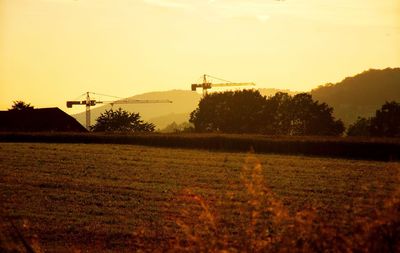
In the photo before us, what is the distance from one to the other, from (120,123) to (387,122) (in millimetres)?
60644

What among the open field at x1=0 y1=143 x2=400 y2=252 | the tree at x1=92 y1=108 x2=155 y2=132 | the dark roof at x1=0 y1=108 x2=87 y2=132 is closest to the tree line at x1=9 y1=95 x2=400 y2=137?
the tree at x1=92 y1=108 x2=155 y2=132

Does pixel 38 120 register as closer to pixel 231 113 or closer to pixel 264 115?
pixel 231 113

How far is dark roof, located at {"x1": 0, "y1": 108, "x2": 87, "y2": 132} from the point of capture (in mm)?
89688

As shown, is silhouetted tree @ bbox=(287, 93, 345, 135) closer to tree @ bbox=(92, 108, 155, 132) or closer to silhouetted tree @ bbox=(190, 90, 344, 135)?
silhouetted tree @ bbox=(190, 90, 344, 135)

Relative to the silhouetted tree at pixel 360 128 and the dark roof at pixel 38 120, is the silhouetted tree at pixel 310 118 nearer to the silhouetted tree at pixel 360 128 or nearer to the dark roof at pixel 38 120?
the silhouetted tree at pixel 360 128

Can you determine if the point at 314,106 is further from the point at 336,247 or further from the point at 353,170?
the point at 336,247

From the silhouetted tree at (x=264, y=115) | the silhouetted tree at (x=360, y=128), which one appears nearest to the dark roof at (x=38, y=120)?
the silhouetted tree at (x=264, y=115)

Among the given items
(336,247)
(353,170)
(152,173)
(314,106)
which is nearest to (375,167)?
(353,170)

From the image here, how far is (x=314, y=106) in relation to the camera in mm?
131000

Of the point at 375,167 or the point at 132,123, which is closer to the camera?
the point at 375,167

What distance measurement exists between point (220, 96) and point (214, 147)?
Result: 85285mm

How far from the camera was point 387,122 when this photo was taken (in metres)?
122

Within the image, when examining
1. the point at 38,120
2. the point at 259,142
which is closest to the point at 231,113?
the point at 38,120

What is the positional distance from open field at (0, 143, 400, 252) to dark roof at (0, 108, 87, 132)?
1748 inches
